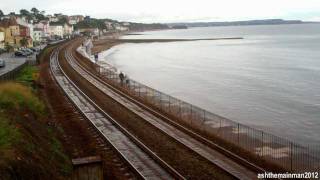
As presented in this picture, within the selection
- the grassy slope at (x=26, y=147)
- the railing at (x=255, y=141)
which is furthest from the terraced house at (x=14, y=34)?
the grassy slope at (x=26, y=147)

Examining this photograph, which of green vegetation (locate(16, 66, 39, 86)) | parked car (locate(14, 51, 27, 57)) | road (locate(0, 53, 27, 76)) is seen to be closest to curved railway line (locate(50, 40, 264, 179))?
green vegetation (locate(16, 66, 39, 86))

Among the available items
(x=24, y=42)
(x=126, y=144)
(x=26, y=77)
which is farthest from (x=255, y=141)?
(x=24, y=42)

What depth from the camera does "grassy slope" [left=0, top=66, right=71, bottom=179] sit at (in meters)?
14.0

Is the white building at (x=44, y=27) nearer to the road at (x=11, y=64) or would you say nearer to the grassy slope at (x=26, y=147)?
the road at (x=11, y=64)

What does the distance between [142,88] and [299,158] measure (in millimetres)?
29271

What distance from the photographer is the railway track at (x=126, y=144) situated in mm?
18547

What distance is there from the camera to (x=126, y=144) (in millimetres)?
23375

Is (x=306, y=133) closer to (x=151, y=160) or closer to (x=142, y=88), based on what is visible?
(x=151, y=160)

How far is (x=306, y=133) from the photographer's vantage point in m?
34.6

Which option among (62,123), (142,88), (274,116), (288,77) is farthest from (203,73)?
(62,123)

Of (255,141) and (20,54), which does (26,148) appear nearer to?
(255,141)

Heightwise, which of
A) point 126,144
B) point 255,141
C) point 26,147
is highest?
point 26,147

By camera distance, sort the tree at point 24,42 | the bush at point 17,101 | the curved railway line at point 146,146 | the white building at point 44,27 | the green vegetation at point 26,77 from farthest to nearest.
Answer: the white building at point 44,27
the tree at point 24,42
the green vegetation at point 26,77
the bush at point 17,101
the curved railway line at point 146,146

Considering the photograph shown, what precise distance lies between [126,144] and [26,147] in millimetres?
7467
